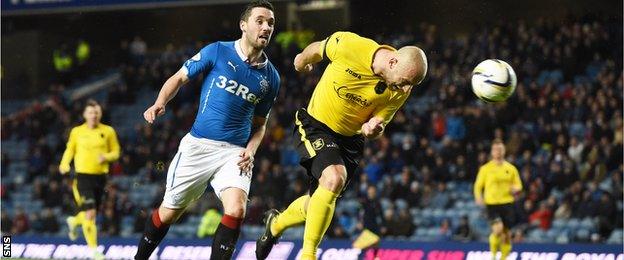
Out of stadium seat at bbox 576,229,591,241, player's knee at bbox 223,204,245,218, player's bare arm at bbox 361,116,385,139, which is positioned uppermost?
player's bare arm at bbox 361,116,385,139

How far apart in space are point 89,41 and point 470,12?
11.7m

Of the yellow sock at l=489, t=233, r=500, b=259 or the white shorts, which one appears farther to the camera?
the yellow sock at l=489, t=233, r=500, b=259

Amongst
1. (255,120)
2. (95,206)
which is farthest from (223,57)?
(95,206)

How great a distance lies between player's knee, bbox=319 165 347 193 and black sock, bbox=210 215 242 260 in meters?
0.71

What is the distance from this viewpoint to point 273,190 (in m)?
19.9

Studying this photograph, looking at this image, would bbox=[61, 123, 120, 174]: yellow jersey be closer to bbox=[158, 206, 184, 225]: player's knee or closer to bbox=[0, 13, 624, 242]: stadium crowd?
bbox=[0, 13, 624, 242]: stadium crowd

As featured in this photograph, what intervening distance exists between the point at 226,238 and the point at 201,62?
134 centimetres

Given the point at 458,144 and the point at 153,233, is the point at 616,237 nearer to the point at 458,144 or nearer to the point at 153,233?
the point at 458,144

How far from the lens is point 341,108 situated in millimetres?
8367

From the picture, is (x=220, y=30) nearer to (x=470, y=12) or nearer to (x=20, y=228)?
(x=470, y=12)

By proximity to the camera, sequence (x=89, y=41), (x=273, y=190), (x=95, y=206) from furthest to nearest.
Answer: (x=89, y=41) → (x=273, y=190) → (x=95, y=206)

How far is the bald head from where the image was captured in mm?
7547

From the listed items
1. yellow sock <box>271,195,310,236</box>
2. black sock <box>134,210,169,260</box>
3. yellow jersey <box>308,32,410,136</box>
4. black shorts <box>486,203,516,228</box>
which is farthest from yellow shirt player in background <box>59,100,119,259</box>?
yellow jersey <box>308,32,410,136</box>

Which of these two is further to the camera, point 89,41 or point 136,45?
point 89,41
